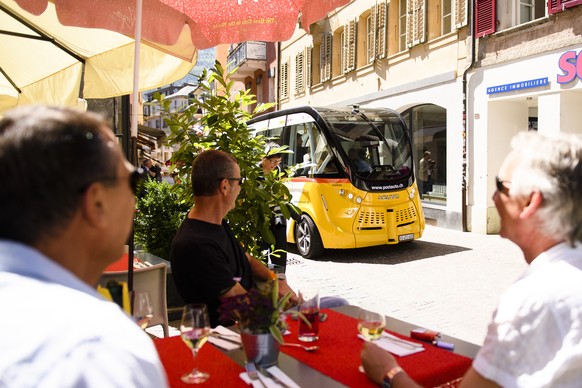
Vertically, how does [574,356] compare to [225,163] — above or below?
below

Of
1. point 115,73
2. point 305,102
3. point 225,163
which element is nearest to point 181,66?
point 115,73

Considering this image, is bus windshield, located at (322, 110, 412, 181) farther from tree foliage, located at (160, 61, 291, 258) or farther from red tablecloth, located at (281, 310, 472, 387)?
red tablecloth, located at (281, 310, 472, 387)

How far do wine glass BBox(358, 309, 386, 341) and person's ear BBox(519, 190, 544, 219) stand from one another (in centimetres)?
78

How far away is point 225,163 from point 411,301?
169 inches

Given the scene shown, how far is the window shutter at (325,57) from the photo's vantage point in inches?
818

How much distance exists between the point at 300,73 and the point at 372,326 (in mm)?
22243

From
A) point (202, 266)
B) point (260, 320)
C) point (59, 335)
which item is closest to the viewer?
point (59, 335)

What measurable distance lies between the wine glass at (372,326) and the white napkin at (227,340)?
0.53 m

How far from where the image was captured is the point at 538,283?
5.42 ft

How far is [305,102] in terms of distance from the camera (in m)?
23.4

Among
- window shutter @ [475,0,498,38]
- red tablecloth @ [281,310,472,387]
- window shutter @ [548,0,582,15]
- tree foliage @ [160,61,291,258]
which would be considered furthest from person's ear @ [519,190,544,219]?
window shutter @ [475,0,498,38]

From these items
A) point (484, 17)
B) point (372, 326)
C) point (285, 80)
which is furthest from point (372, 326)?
point (285, 80)

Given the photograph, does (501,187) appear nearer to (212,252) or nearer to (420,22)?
(212,252)

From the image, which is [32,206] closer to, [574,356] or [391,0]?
[574,356]
